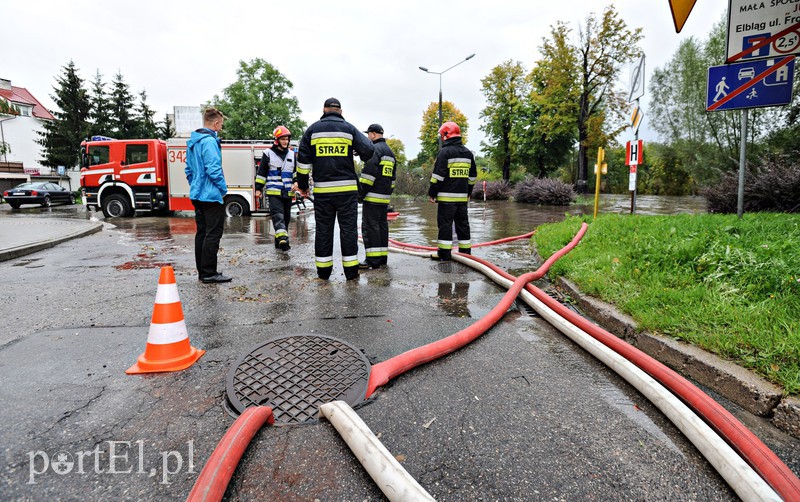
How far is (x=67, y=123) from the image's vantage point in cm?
3941

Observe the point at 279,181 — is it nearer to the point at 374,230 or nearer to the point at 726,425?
the point at 374,230

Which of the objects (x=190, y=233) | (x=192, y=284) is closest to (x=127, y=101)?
(x=190, y=233)

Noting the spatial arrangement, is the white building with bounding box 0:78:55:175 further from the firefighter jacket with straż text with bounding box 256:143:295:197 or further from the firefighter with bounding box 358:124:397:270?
the firefighter with bounding box 358:124:397:270

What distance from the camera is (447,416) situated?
2.21 metres

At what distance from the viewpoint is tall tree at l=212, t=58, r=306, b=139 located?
45188 mm

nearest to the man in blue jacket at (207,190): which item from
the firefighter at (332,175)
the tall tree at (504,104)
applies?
the firefighter at (332,175)

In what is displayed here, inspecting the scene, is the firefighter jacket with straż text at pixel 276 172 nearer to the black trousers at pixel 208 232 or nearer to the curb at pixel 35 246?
the black trousers at pixel 208 232

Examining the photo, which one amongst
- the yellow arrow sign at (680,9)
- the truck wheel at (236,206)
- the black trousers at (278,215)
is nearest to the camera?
the yellow arrow sign at (680,9)

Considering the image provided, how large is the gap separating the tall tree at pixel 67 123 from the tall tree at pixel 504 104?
124 feet

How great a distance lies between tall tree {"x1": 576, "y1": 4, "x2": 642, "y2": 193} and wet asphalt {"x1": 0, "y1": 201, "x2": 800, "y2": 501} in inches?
1034

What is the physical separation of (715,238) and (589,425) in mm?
3815

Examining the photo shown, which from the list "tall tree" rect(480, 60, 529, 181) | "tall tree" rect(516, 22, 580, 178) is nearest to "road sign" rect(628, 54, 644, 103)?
"tall tree" rect(516, 22, 580, 178)

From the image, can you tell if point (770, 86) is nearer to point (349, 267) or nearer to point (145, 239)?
point (349, 267)

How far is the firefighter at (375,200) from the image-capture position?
19.0ft
